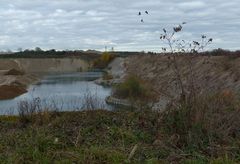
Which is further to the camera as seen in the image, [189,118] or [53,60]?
[53,60]

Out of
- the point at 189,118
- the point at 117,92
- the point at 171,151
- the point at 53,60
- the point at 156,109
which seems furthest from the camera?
the point at 53,60

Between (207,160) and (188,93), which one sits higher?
(188,93)

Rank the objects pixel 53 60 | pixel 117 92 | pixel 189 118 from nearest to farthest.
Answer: pixel 189 118
pixel 117 92
pixel 53 60

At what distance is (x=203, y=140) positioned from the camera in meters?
7.65

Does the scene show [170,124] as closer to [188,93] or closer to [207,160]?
[188,93]

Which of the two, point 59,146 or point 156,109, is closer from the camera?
point 59,146

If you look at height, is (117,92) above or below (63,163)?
below

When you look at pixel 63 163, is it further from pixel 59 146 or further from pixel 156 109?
pixel 156 109

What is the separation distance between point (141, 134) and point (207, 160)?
1518mm

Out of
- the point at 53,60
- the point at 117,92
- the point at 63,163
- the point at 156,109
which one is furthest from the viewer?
the point at 53,60

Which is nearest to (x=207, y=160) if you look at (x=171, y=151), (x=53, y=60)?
(x=171, y=151)

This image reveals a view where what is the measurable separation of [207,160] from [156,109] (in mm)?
2642

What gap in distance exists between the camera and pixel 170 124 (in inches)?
321

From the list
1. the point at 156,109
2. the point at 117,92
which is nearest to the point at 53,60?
the point at 117,92
